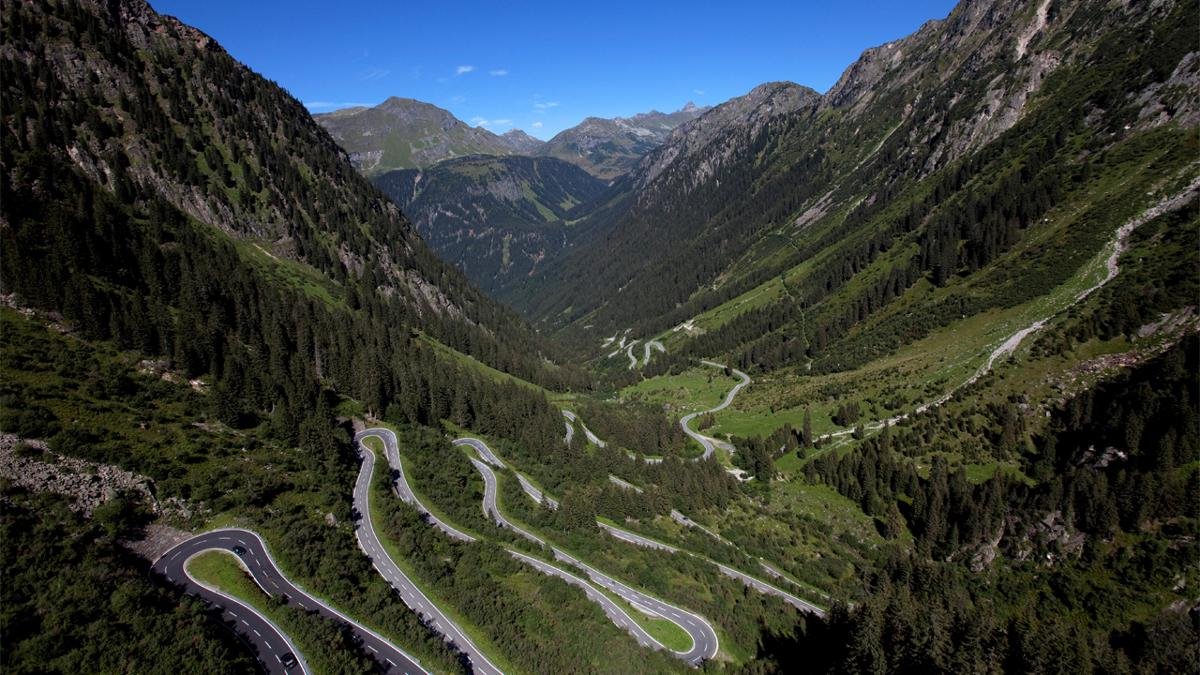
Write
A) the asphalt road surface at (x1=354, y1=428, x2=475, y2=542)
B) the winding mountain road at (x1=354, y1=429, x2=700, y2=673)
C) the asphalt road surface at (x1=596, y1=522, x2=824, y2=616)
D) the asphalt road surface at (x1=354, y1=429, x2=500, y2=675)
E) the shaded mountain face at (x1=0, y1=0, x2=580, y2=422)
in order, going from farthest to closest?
1. the shaded mountain face at (x1=0, y1=0, x2=580, y2=422)
2. the asphalt road surface at (x1=354, y1=428, x2=475, y2=542)
3. the asphalt road surface at (x1=596, y1=522, x2=824, y2=616)
4. the winding mountain road at (x1=354, y1=429, x2=700, y2=673)
5. the asphalt road surface at (x1=354, y1=429, x2=500, y2=675)

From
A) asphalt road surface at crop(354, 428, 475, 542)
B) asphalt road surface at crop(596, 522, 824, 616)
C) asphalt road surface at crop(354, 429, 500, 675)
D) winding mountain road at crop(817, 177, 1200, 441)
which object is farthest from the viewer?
winding mountain road at crop(817, 177, 1200, 441)

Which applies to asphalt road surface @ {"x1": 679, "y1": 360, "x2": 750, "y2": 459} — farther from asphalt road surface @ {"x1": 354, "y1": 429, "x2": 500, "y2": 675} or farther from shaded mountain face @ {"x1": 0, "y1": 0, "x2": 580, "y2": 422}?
shaded mountain face @ {"x1": 0, "y1": 0, "x2": 580, "y2": 422}

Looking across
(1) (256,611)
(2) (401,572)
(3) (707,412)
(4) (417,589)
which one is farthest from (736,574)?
(3) (707,412)

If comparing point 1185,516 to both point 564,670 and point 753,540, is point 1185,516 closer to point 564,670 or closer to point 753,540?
point 753,540

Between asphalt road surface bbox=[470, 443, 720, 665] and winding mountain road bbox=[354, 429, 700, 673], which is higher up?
winding mountain road bbox=[354, 429, 700, 673]

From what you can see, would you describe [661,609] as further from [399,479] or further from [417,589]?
[399,479]

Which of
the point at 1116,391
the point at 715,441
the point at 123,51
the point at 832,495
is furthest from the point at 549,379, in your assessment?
the point at 123,51

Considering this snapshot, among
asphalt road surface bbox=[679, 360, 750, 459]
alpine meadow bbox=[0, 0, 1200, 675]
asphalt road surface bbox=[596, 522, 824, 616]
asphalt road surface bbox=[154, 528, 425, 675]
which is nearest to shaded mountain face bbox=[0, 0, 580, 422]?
alpine meadow bbox=[0, 0, 1200, 675]
